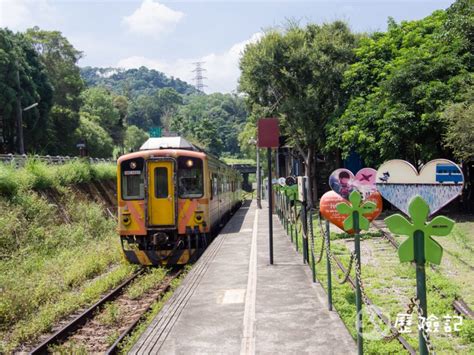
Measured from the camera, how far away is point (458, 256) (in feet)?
35.6

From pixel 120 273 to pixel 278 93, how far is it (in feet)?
52.8

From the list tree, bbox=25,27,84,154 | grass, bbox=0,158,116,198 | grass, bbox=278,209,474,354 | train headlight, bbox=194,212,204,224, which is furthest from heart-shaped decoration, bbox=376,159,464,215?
tree, bbox=25,27,84,154

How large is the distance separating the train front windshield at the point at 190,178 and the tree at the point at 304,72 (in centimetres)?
1202

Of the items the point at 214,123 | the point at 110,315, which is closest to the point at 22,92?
the point at 110,315

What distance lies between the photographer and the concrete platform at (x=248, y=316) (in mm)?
5402

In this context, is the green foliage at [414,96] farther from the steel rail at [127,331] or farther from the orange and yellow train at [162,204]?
the steel rail at [127,331]

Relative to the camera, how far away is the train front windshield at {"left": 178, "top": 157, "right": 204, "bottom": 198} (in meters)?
12.0

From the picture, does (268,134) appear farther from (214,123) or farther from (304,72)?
(214,123)

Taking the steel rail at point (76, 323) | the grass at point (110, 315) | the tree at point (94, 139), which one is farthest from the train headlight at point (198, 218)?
the tree at point (94, 139)

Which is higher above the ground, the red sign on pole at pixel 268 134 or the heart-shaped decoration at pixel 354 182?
the red sign on pole at pixel 268 134

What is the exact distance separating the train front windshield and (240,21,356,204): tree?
39.5 ft

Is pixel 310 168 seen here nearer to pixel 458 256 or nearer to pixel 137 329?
pixel 458 256

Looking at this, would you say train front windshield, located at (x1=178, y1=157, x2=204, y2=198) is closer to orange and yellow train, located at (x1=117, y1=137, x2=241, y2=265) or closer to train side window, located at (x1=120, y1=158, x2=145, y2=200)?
orange and yellow train, located at (x1=117, y1=137, x2=241, y2=265)

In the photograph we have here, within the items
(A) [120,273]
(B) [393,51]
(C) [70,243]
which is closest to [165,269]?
(A) [120,273]
